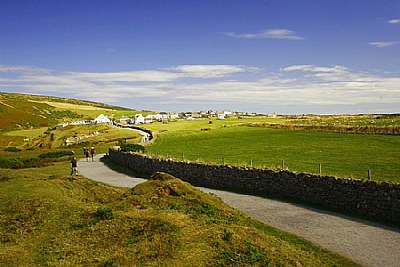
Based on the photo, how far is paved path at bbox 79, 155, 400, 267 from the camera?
1369 centimetres

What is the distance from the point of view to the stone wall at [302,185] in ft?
60.4

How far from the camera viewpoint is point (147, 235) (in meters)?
13.6

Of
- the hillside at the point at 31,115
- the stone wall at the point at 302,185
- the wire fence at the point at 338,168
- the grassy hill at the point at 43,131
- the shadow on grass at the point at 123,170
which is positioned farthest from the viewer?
the hillside at the point at 31,115

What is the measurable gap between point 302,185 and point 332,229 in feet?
20.2

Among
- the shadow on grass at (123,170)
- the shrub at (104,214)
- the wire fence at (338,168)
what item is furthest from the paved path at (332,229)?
the shadow on grass at (123,170)

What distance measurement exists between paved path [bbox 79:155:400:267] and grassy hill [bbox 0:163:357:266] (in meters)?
0.93

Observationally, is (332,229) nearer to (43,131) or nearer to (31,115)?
(43,131)

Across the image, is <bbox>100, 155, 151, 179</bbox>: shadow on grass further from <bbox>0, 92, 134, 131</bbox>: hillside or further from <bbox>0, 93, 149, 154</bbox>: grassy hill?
<bbox>0, 92, 134, 131</bbox>: hillside

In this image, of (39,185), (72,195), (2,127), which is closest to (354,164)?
(72,195)

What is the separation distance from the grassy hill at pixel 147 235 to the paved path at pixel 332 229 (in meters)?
0.93

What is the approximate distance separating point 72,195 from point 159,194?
6.76m

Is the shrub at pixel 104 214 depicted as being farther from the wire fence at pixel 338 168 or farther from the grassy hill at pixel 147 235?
the wire fence at pixel 338 168

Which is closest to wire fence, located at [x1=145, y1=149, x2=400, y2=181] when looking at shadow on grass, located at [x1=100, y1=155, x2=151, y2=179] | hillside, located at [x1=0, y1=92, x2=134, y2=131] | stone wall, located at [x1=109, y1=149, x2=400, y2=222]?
stone wall, located at [x1=109, y1=149, x2=400, y2=222]

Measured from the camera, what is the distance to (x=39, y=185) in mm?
24234
